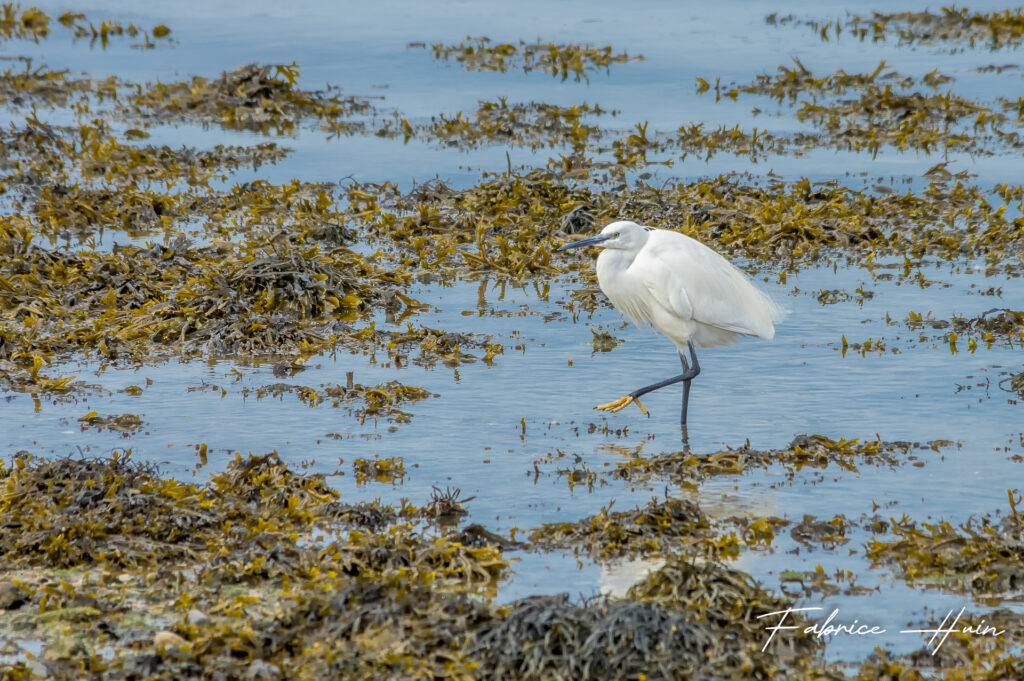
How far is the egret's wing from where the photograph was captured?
8805 mm

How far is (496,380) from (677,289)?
137 cm

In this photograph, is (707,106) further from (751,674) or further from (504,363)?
(751,674)

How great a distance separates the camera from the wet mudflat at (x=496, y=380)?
529 cm

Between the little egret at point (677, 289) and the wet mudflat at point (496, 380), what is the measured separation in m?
0.44

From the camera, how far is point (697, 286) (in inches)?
348

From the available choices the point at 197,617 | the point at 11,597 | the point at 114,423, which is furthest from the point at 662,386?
the point at 11,597

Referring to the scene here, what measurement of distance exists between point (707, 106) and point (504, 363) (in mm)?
9440

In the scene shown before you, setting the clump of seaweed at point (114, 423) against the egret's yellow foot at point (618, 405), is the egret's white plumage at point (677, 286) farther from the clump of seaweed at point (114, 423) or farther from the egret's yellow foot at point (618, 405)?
the clump of seaweed at point (114, 423)

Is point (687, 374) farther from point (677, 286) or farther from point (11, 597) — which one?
point (11, 597)

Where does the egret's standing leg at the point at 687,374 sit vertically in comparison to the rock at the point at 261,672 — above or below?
above

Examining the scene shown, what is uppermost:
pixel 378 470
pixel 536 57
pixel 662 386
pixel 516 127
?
pixel 536 57

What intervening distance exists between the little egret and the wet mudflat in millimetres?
445

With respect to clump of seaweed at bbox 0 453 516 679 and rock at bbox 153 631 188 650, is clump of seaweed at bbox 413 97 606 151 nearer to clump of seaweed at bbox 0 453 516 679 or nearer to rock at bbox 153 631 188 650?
clump of seaweed at bbox 0 453 516 679

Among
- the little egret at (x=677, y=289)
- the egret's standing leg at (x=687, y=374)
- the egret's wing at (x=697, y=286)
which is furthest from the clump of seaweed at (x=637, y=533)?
the egret's wing at (x=697, y=286)
